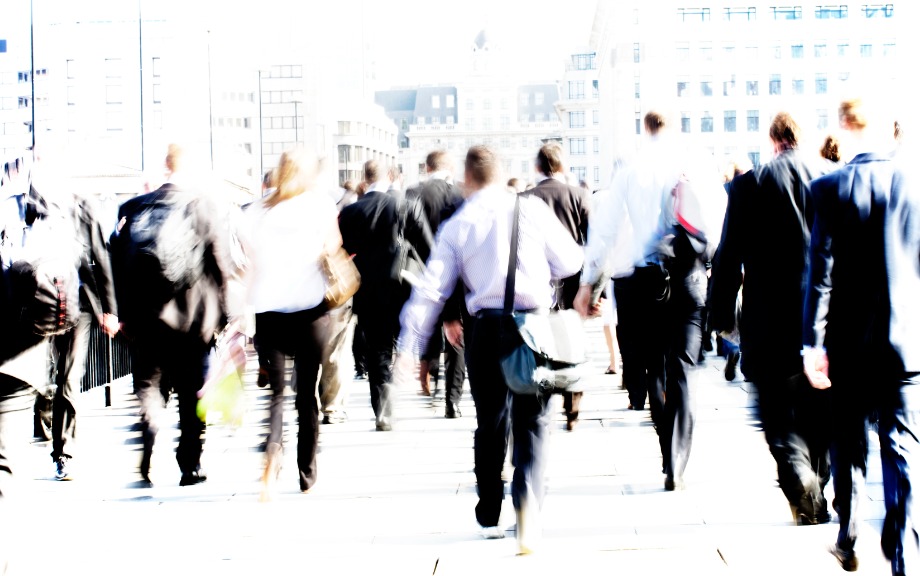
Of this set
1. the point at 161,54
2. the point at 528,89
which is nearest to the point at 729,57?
the point at 161,54

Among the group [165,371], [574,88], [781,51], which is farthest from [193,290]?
[574,88]

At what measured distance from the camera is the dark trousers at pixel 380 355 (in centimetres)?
811

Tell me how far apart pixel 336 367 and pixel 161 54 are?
3961 inches

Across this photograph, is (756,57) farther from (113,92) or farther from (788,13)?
(113,92)

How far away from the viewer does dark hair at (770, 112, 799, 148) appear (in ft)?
17.0

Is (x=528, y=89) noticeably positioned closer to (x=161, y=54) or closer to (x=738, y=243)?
(x=161, y=54)

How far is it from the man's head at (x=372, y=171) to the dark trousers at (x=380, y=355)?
3.25ft

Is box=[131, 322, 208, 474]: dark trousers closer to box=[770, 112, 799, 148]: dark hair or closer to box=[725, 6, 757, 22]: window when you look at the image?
box=[770, 112, 799, 148]: dark hair

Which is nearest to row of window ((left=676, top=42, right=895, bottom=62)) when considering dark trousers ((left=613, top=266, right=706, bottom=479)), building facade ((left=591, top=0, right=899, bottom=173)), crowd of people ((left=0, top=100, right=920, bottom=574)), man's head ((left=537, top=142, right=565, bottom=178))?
building facade ((left=591, top=0, right=899, bottom=173))

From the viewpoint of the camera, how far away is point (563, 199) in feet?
26.0

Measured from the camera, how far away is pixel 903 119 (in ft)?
14.3

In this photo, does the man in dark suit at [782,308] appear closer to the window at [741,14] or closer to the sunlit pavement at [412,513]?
the sunlit pavement at [412,513]

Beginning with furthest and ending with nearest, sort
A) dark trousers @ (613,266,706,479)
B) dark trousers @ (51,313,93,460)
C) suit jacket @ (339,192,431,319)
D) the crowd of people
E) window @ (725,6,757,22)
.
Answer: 1. window @ (725,6,757,22)
2. suit jacket @ (339,192,431,319)
3. dark trousers @ (51,313,93,460)
4. dark trousers @ (613,266,706,479)
5. the crowd of people

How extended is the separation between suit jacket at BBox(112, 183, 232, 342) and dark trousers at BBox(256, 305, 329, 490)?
1.46ft
